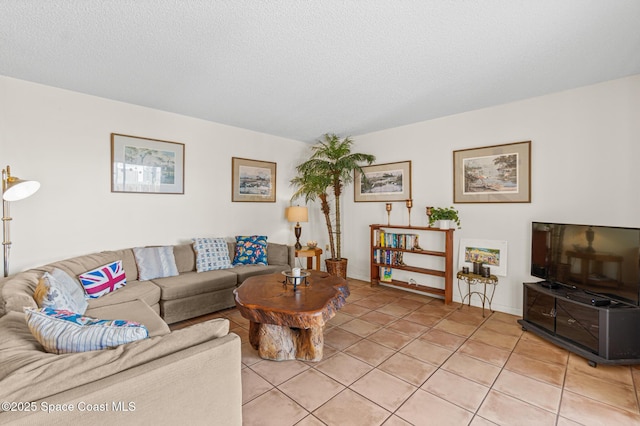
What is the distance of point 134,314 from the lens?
224 cm

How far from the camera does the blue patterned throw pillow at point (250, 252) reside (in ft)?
13.0

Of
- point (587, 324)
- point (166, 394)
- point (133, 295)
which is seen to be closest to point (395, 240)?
point (587, 324)

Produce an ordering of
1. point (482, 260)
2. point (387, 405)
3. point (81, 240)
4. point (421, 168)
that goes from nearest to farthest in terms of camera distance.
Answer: point (387, 405) → point (81, 240) → point (482, 260) → point (421, 168)

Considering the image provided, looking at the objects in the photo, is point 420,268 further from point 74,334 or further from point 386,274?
point 74,334

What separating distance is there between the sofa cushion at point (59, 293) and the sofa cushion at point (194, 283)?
0.73 meters

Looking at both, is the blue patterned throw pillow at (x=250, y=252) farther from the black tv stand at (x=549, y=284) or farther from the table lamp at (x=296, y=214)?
the black tv stand at (x=549, y=284)

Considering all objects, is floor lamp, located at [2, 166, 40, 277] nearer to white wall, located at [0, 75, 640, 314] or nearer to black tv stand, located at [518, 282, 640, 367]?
white wall, located at [0, 75, 640, 314]

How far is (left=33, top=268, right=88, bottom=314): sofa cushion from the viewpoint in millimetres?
1829

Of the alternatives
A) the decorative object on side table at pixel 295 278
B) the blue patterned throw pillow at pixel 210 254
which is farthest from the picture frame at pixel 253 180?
the decorative object on side table at pixel 295 278

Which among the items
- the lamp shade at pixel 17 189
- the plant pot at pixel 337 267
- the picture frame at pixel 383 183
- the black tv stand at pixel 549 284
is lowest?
the plant pot at pixel 337 267

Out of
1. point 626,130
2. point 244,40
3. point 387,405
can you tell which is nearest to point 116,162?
point 244,40

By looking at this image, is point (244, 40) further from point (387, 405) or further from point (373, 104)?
point (387, 405)

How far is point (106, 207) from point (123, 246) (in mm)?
490

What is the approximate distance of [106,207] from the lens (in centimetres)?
329
